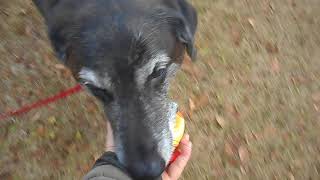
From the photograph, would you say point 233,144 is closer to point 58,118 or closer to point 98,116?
point 98,116

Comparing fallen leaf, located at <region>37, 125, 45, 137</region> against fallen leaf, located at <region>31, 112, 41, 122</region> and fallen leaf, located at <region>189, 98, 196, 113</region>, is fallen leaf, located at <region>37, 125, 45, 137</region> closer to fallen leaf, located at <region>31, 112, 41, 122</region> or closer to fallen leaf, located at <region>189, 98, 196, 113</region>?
fallen leaf, located at <region>31, 112, 41, 122</region>

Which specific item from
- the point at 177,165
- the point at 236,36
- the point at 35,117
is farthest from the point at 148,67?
the point at 236,36

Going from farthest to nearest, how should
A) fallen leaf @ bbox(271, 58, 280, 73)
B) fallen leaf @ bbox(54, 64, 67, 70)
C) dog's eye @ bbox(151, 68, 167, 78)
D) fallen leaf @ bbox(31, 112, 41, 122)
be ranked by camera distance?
fallen leaf @ bbox(271, 58, 280, 73)
fallen leaf @ bbox(54, 64, 67, 70)
fallen leaf @ bbox(31, 112, 41, 122)
dog's eye @ bbox(151, 68, 167, 78)

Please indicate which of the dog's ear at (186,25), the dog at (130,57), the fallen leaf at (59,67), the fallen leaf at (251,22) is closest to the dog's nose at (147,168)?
the dog at (130,57)

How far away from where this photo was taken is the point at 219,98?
4.11m

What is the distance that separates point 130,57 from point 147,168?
62 cm

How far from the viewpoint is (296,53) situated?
438 centimetres

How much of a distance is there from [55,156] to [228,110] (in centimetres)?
150

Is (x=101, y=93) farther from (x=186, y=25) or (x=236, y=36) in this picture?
(x=236, y=36)

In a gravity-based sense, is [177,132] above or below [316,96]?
above

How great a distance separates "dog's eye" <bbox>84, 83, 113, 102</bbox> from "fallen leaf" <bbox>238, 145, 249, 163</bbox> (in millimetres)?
1621

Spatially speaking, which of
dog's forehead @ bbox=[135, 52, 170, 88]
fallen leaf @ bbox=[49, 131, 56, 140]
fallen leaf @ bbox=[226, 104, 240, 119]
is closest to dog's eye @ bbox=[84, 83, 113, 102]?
dog's forehead @ bbox=[135, 52, 170, 88]

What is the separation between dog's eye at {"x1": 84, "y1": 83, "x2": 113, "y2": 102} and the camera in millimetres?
2574

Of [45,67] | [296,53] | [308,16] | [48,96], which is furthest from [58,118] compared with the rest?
[308,16]
